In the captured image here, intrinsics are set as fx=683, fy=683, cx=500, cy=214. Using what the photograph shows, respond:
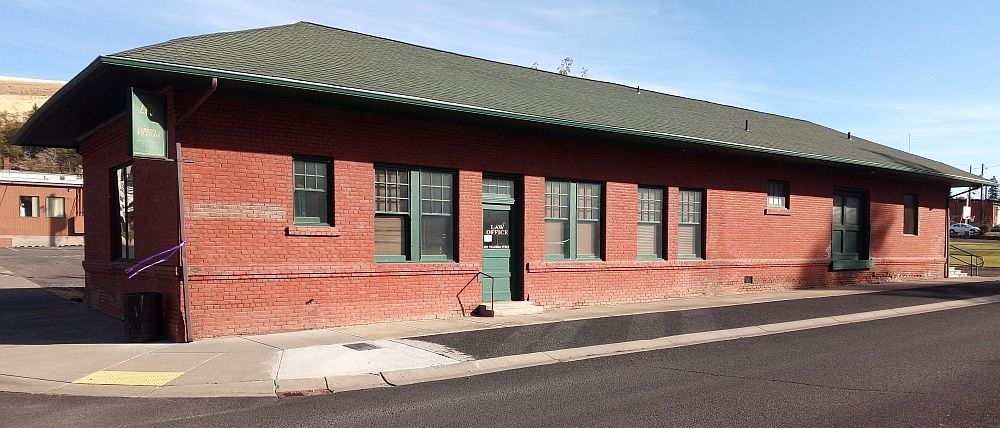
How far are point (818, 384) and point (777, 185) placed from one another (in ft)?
43.8

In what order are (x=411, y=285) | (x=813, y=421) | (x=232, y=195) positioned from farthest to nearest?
(x=411, y=285), (x=232, y=195), (x=813, y=421)

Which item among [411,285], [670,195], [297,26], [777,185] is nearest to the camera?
[411,285]

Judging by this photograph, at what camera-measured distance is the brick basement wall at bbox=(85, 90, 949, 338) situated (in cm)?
1076

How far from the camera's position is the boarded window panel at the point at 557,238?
15055 millimetres

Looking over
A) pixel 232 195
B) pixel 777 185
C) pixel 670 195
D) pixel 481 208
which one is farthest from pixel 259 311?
pixel 777 185

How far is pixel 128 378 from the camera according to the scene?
27.1 feet

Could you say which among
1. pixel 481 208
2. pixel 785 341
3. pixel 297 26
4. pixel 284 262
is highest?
pixel 297 26

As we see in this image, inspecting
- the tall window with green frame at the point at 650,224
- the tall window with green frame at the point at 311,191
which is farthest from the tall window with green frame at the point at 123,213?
the tall window with green frame at the point at 650,224

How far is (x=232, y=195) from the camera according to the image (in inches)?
428

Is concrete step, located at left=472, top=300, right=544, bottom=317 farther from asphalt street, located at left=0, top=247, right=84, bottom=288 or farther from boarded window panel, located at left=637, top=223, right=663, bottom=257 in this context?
asphalt street, located at left=0, top=247, right=84, bottom=288

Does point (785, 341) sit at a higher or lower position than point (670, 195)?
lower

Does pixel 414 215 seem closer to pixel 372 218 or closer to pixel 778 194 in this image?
pixel 372 218

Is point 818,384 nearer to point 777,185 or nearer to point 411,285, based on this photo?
point 411,285

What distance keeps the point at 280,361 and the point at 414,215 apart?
4.53 metres
